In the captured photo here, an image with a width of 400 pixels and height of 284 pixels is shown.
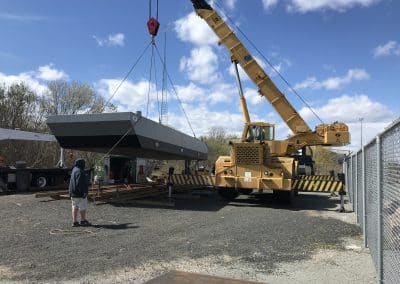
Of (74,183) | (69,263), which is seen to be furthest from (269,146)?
(69,263)

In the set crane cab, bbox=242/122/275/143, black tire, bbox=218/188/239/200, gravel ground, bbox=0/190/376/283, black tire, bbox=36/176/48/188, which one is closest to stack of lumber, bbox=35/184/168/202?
gravel ground, bbox=0/190/376/283

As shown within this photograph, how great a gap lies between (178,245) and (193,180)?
31.8 feet

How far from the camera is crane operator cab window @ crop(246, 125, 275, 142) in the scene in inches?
757

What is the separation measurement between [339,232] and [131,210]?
20.2ft

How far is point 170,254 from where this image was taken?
8.20 metres

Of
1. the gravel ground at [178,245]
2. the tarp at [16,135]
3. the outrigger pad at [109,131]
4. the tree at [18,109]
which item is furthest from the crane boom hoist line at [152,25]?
the tree at [18,109]

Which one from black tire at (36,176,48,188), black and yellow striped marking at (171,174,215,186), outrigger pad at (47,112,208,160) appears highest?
outrigger pad at (47,112,208,160)

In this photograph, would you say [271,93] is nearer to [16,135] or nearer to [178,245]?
[16,135]

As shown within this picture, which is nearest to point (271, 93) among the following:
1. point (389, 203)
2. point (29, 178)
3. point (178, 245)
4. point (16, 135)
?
point (29, 178)

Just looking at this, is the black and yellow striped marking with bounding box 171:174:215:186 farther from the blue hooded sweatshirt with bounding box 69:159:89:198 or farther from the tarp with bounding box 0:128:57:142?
the tarp with bounding box 0:128:57:142

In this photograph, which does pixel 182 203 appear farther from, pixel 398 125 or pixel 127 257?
pixel 398 125

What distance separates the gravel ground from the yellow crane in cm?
259

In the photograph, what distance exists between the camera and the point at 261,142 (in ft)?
57.8

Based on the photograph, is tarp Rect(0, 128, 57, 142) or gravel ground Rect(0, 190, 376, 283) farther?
tarp Rect(0, 128, 57, 142)
